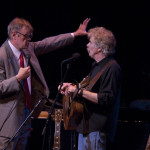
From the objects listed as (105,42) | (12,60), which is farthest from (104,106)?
(12,60)

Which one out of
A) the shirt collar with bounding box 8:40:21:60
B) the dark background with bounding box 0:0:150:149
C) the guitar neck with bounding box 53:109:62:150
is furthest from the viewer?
the dark background with bounding box 0:0:150:149

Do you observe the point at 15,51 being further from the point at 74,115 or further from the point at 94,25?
the point at 94,25

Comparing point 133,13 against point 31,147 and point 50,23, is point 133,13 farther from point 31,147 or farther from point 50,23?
point 31,147

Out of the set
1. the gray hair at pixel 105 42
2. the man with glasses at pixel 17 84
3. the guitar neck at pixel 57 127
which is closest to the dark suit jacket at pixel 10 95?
the man with glasses at pixel 17 84

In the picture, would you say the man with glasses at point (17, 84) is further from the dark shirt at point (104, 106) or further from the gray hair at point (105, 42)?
the gray hair at point (105, 42)

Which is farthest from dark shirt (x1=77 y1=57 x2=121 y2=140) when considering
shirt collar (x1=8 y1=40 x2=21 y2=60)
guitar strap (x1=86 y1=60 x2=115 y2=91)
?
shirt collar (x1=8 y1=40 x2=21 y2=60)

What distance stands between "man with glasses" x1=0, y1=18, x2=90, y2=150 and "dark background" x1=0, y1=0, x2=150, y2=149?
159cm

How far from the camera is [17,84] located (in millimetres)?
2832

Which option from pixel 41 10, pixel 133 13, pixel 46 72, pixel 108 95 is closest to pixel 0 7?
pixel 41 10

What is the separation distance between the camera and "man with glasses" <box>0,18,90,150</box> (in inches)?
111

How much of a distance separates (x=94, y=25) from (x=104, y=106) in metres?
2.69

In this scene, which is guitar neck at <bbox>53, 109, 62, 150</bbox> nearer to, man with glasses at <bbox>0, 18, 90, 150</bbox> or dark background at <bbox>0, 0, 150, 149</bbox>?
man with glasses at <bbox>0, 18, 90, 150</bbox>

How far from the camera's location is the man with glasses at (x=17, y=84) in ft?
9.29

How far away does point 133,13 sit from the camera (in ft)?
15.5
